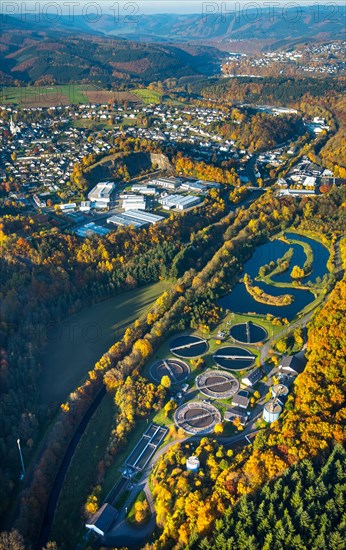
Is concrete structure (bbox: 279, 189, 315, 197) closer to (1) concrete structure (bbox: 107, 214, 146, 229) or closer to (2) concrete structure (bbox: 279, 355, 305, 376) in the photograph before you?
(1) concrete structure (bbox: 107, 214, 146, 229)

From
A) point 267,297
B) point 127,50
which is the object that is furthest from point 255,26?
point 267,297

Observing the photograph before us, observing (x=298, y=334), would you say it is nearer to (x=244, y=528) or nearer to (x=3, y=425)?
(x=244, y=528)

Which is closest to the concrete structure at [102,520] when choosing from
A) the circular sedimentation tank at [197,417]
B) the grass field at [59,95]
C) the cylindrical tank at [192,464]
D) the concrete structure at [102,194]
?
the cylindrical tank at [192,464]

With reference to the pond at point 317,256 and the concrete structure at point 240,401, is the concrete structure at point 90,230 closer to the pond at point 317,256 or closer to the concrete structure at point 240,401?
the pond at point 317,256

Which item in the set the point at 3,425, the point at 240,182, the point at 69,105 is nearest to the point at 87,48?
the point at 69,105

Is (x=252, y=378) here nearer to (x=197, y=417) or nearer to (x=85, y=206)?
(x=197, y=417)
